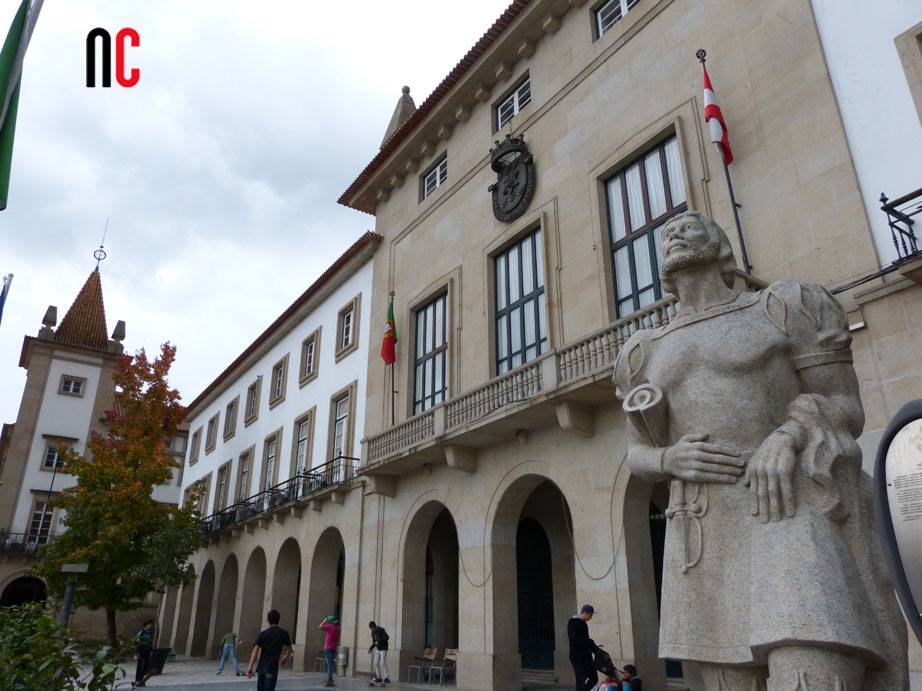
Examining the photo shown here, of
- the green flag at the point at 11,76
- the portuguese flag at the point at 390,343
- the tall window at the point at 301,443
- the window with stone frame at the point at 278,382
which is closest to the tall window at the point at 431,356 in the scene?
the portuguese flag at the point at 390,343

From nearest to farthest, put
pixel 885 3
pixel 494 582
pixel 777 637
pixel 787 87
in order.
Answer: pixel 777 637
pixel 885 3
pixel 787 87
pixel 494 582

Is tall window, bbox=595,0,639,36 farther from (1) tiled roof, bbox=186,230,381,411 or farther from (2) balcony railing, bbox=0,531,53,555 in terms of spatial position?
(2) balcony railing, bbox=0,531,53,555

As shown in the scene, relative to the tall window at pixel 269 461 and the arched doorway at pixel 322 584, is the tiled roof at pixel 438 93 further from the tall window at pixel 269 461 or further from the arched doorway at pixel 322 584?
the arched doorway at pixel 322 584

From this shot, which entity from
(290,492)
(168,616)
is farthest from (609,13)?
(168,616)

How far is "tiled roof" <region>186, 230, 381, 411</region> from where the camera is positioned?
24161mm

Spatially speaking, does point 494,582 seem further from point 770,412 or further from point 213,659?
point 213,659

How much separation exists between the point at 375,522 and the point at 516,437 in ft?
21.4

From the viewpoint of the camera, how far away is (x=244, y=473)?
32344mm

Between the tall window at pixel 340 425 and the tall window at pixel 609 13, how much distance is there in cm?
1402

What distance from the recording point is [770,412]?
327 centimetres

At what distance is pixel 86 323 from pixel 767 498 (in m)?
51.1

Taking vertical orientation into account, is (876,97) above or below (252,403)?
below

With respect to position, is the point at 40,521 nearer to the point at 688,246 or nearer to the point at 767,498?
the point at 688,246

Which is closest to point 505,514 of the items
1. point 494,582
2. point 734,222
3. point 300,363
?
point 494,582
